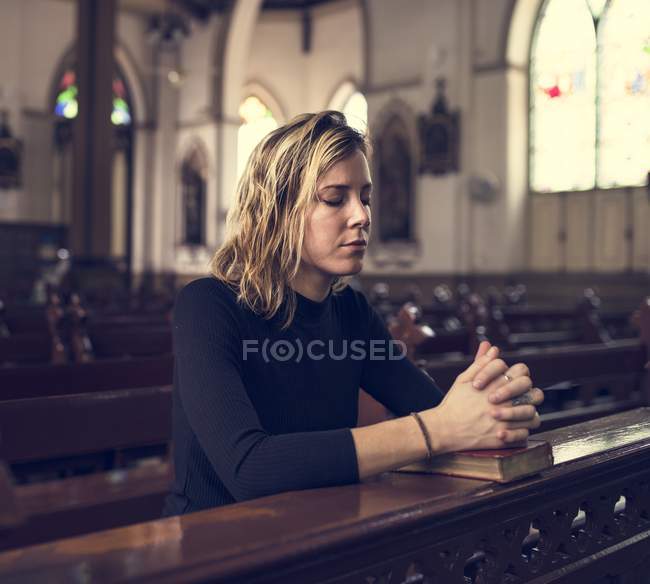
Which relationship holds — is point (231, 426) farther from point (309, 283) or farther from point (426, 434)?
point (309, 283)

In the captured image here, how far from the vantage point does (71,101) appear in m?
→ 18.1

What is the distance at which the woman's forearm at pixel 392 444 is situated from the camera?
1.48 m

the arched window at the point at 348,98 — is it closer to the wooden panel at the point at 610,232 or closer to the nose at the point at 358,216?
the wooden panel at the point at 610,232

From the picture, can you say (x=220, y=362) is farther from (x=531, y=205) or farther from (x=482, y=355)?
(x=531, y=205)

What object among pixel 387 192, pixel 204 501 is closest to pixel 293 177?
pixel 204 501

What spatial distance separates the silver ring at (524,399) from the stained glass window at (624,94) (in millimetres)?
12131

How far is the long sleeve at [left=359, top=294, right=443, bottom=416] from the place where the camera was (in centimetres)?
208

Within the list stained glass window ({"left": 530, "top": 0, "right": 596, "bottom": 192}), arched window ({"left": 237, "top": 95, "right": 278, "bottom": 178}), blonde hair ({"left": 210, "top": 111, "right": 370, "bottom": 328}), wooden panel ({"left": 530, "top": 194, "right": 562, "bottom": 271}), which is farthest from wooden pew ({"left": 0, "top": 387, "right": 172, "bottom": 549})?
arched window ({"left": 237, "top": 95, "right": 278, "bottom": 178})

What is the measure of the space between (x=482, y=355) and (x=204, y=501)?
1.98 feet

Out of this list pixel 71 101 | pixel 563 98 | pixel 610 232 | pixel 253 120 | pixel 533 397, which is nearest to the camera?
pixel 533 397

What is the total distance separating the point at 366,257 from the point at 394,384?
13.6 meters

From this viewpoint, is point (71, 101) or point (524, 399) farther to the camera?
point (71, 101)

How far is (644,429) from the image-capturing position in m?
1.95

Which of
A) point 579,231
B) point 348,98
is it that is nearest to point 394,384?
point 579,231
